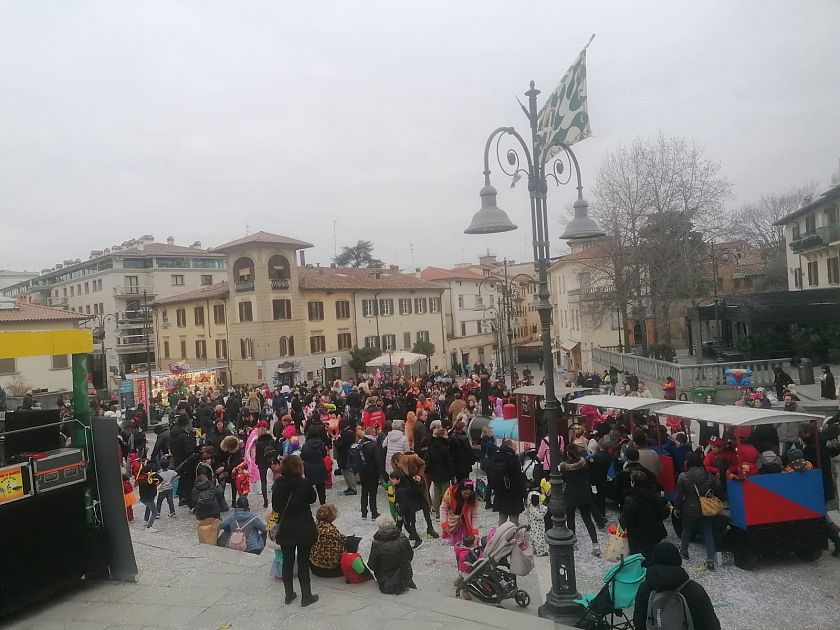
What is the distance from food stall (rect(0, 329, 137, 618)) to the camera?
19.7ft

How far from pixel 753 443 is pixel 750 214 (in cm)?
5792

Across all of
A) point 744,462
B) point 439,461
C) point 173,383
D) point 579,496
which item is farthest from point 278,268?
point 744,462

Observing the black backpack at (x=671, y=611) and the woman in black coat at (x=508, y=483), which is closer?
the black backpack at (x=671, y=611)

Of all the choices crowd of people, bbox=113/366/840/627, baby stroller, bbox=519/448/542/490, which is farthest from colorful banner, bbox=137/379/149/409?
baby stroller, bbox=519/448/542/490

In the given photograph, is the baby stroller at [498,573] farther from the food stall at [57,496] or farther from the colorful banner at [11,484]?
the colorful banner at [11,484]

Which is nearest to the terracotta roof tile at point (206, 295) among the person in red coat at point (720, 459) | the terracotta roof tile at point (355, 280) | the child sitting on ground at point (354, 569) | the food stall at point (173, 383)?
the terracotta roof tile at point (355, 280)

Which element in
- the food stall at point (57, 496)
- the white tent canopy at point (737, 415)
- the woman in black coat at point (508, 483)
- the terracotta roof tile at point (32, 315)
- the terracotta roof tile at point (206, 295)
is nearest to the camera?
the food stall at point (57, 496)

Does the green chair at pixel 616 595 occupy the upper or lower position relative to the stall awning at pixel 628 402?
lower

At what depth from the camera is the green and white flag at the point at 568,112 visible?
612 cm

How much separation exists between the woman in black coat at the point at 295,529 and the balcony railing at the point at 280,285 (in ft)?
119

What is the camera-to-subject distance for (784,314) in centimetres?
2788

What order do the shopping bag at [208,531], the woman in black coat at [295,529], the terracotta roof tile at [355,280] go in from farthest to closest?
the terracotta roof tile at [355,280] < the shopping bag at [208,531] < the woman in black coat at [295,529]

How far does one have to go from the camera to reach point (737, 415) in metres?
8.17

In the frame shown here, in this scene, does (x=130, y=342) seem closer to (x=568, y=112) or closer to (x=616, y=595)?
(x=568, y=112)
